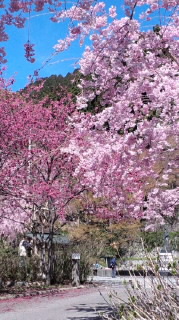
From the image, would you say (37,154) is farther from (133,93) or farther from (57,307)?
(133,93)

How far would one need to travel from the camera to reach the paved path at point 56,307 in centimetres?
830

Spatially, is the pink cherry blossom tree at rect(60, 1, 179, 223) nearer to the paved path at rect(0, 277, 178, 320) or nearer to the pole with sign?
the paved path at rect(0, 277, 178, 320)

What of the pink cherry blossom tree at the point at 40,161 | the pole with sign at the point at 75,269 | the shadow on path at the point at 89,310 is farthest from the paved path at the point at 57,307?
the pink cherry blossom tree at the point at 40,161

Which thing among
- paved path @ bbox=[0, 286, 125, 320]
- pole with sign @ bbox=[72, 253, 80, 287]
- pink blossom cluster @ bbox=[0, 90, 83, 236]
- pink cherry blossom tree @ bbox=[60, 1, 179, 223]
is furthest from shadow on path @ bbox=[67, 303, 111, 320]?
pole with sign @ bbox=[72, 253, 80, 287]

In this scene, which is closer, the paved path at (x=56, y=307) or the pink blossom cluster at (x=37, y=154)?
the paved path at (x=56, y=307)

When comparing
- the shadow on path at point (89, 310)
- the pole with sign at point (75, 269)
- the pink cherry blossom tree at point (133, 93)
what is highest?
the pink cherry blossom tree at point (133, 93)

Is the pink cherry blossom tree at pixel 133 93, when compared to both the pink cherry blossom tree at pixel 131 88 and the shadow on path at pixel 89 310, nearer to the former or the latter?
the pink cherry blossom tree at pixel 131 88

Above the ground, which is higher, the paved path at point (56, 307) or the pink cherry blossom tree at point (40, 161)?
the pink cherry blossom tree at point (40, 161)

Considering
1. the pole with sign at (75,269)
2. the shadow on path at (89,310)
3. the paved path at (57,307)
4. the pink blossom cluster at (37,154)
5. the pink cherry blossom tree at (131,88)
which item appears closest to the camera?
the pink cherry blossom tree at (131,88)

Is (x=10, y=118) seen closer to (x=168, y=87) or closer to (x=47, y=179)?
(x=47, y=179)

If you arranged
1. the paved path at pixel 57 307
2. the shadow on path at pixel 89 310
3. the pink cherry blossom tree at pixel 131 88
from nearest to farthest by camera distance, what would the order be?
1. the pink cherry blossom tree at pixel 131 88
2. the shadow on path at pixel 89 310
3. the paved path at pixel 57 307

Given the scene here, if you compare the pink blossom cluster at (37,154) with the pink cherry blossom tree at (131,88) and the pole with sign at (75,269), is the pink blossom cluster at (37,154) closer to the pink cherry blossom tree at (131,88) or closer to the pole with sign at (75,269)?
the pole with sign at (75,269)

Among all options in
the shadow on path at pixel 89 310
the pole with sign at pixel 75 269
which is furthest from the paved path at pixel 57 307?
the pole with sign at pixel 75 269

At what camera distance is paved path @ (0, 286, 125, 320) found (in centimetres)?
830
